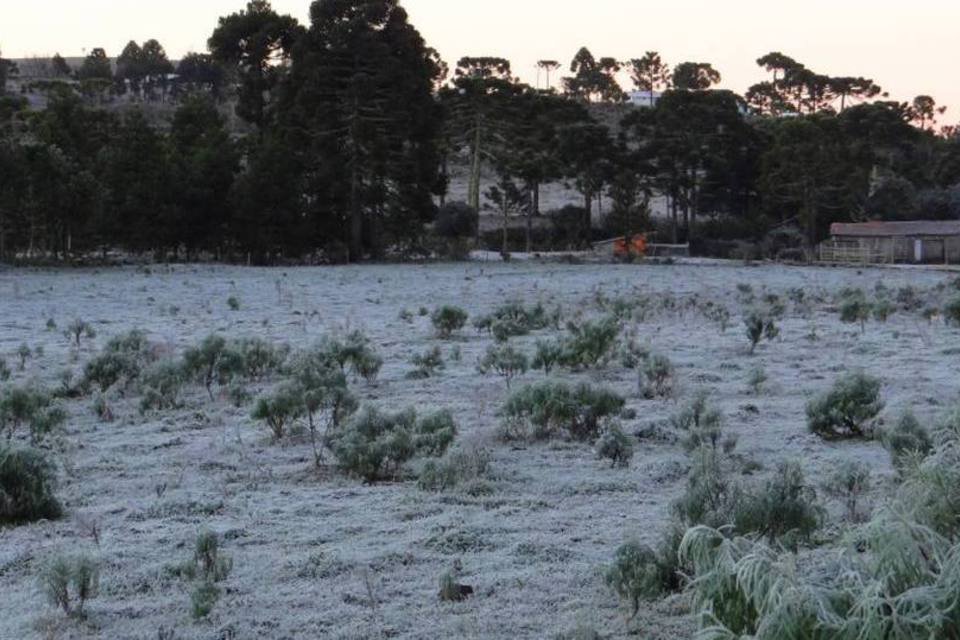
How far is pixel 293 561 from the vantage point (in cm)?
577

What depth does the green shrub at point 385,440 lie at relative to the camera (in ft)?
24.7

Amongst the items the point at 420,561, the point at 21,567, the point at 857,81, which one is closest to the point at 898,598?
the point at 420,561

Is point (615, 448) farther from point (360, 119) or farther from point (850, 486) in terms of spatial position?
point (360, 119)

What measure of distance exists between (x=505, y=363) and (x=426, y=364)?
136 centimetres

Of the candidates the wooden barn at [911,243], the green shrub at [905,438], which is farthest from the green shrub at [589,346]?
the wooden barn at [911,243]

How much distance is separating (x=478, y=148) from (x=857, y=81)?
153ft

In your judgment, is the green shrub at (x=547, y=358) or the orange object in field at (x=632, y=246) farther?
the orange object in field at (x=632, y=246)

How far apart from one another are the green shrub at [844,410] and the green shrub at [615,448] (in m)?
1.69

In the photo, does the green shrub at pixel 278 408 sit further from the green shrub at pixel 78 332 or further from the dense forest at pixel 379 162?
the dense forest at pixel 379 162

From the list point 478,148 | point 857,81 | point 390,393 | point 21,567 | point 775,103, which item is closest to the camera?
point 21,567

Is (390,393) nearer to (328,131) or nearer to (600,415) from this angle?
(600,415)

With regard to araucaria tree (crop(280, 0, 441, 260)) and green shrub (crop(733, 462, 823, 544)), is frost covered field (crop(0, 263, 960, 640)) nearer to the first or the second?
green shrub (crop(733, 462, 823, 544))

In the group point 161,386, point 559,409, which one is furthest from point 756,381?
point 161,386

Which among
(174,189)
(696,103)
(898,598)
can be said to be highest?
(696,103)
